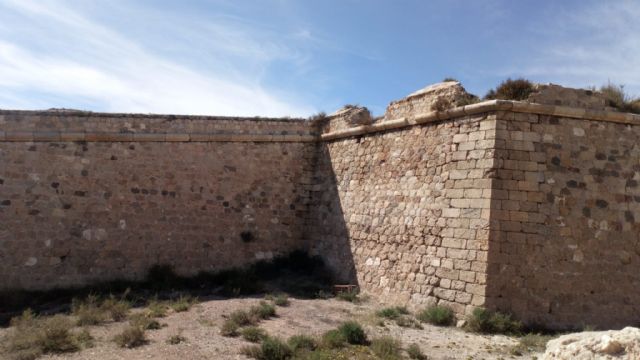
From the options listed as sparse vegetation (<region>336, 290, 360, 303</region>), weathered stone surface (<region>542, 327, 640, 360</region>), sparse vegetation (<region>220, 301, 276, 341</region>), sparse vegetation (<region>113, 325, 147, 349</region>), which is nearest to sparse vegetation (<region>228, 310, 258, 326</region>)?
sparse vegetation (<region>220, 301, 276, 341</region>)

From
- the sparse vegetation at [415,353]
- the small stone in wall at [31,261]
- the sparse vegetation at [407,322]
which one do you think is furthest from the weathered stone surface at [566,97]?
the small stone in wall at [31,261]

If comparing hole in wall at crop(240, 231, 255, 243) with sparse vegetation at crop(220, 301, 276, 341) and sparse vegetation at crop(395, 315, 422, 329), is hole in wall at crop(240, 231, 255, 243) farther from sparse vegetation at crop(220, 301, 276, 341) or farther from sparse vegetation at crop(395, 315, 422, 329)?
sparse vegetation at crop(395, 315, 422, 329)

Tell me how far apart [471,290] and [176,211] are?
629 centimetres

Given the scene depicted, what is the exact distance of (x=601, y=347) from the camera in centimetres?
416

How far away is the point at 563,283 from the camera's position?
7891 mm

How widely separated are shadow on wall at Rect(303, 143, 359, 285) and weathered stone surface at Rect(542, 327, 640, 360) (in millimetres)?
5981

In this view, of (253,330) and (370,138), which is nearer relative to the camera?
(253,330)

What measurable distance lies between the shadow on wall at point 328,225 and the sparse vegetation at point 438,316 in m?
2.38

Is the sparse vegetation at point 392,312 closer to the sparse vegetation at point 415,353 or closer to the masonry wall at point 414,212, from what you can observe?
the masonry wall at point 414,212

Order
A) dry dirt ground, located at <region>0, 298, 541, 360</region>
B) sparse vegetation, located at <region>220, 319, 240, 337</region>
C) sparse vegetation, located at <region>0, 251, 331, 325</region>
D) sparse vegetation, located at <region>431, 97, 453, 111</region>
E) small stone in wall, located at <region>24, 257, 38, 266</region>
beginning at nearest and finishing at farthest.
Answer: dry dirt ground, located at <region>0, 298, 541, 360</region> → sparse vegetation, located at <region>220, 319, 240, 337</region> → sparse vegetation, located at <region>431, 97, 453, 111</region> → sparse vegetation, located at <region>0, 251, 331, 325</region> → small stone in wall, located at <region>24, 257, 38, 266</region>

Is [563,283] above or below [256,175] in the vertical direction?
below

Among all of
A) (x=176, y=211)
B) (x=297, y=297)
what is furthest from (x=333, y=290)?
(x=176, y=211)

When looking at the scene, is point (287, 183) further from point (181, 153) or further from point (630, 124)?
point (630, 124)

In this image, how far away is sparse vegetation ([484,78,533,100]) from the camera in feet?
27.8
